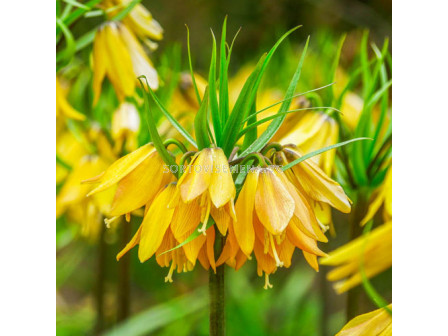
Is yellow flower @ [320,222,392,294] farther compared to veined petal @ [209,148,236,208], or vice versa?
yellow flower @ [320,222,392,294]

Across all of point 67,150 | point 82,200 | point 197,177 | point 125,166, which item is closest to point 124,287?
point 82,200

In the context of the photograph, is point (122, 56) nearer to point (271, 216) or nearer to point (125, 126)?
point (125, 126)

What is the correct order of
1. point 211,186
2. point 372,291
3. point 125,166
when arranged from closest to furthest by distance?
point 211,186, point 125,166, point 372,291

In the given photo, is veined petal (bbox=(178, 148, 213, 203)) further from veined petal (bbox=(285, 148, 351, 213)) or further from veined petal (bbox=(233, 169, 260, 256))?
veined petal (bbox=(285, 148, 351, 213))

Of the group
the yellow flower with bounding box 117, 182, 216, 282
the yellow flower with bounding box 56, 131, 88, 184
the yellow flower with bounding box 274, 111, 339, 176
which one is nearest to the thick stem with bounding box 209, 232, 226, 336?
the yellow flower with bounding box 117, 182, 216, 282

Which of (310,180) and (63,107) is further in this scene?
(63,107)
